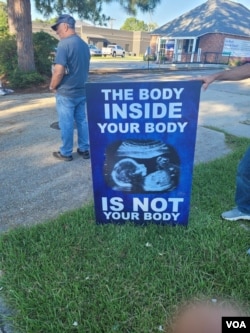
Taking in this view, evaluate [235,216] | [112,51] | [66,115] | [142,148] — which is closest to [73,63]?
[66,115]

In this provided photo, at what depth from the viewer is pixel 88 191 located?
11.6ft

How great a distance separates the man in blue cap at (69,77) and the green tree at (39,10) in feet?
22.0

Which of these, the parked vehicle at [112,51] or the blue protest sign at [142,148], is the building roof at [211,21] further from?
the blue protest sign at [142,148]

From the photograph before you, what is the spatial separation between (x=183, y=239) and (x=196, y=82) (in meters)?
1.28

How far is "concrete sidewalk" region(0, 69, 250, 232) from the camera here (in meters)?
3.16

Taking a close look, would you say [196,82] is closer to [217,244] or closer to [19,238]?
[217,244]

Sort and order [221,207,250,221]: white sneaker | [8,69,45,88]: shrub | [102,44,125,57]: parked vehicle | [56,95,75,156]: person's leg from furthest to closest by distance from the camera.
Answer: [102,44,125,57]: parked vehicle, [8,69,45,88]: shrub, [56,95,75,156]: person's leg, [221,207,250,221]: white sneaker

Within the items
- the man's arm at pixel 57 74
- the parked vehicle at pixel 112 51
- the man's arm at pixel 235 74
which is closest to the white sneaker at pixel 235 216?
the man's arm at pixel 235 74

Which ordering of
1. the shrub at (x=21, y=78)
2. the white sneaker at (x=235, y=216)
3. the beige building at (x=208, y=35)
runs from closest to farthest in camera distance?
the white sneaker at (x=235, y=216), the shrub at (x=21, y=78), the beige building at (x=208, y=35)

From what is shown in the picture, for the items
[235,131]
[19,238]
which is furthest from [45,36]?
[19,238]

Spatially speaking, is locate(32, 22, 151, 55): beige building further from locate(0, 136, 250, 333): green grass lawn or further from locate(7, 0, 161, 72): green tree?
locate(0, 136, 250, 333): green grass lawn

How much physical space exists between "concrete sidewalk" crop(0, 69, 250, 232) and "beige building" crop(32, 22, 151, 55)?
53150mm

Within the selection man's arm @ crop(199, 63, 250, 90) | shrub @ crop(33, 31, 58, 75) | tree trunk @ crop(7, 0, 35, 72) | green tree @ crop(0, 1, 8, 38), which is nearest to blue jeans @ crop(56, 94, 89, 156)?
man's arm @ crop(199, 63, 250, 90)

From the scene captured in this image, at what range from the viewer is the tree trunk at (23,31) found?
31.0ft
